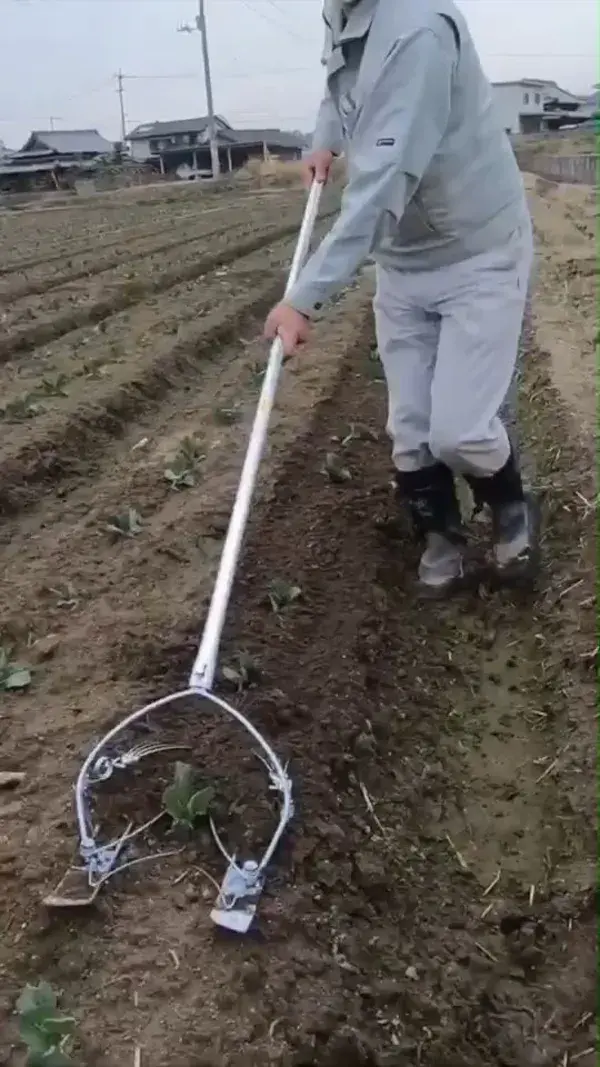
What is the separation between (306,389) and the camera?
252 inches

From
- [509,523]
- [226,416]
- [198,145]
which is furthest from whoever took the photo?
[198,145]

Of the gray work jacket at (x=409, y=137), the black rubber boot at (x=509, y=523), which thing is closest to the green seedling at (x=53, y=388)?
the black rubber boot at (x=509, y=523)

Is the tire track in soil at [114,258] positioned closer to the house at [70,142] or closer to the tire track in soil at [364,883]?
the tire track in soil at [364,883]

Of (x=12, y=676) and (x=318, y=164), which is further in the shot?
(x=318, y=164)

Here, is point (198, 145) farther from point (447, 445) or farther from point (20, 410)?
point (447, 445)

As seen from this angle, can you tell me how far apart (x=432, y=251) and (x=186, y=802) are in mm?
1929

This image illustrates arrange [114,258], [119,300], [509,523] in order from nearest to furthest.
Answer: [509,523] → [119,300] → [114,258]

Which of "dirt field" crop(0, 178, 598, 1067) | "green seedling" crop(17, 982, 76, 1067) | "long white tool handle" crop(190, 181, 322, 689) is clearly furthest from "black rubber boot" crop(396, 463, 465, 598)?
"green seedling" crop(17, 982, 76, 1067)

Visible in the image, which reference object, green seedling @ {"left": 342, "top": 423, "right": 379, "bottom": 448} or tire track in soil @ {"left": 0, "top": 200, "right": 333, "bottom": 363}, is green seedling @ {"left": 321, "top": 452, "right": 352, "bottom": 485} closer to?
green seedling @ {"left": 342, "top": 423, "right": 379, "bottom": 448}

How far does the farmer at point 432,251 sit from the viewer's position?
10.0 ft

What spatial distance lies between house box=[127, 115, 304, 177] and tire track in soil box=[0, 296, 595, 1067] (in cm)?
5063

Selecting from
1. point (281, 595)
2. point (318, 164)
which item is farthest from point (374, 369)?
point (281, 595)

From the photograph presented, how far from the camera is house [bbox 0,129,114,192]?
4153 cm

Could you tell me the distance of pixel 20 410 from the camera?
6.14 metres
